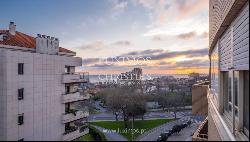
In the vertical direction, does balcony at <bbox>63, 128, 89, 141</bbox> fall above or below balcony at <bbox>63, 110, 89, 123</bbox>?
below

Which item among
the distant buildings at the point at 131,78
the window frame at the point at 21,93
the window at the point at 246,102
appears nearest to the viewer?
the window at the point at 246,102

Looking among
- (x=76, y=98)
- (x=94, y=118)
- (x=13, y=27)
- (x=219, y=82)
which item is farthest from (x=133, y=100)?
(x=219, y=82)

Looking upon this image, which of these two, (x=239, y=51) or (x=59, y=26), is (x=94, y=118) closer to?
(x=59, y=26)

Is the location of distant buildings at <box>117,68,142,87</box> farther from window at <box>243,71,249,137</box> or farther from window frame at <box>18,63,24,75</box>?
window at <box>243,71,249,137</box>

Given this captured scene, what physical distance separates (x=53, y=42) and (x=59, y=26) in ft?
4.12

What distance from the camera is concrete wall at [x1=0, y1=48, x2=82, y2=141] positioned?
1636 centimetres

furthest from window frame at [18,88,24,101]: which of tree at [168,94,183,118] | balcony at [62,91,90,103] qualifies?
tree at [168,94,183,118]

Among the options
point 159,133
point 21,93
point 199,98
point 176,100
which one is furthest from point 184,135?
point 21,93

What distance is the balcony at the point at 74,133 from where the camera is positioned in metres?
22.6

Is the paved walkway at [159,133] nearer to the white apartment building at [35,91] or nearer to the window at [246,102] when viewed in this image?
the white apartment building at [35,91]

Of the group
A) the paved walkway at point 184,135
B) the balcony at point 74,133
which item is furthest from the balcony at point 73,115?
the paved walkway at point 184,135

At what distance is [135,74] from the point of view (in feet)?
262

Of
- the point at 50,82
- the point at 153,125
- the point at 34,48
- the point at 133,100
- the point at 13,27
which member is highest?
the point at 13,27

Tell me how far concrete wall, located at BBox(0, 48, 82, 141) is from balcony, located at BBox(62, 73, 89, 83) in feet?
1.95
